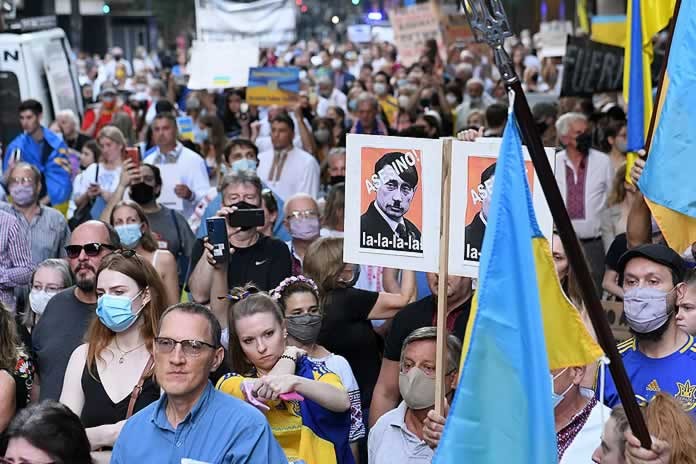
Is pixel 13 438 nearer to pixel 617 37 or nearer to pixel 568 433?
pixel 568 433

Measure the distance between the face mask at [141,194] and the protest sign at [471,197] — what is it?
4570 millimetres

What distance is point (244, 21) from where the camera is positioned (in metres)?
24.1

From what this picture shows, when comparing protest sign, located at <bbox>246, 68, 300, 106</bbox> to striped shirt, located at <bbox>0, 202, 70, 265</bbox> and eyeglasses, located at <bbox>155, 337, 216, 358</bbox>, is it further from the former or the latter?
eyeglasses, located at <bbox>155, 337, 216, 358</bbox>

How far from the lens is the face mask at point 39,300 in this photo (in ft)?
25.1

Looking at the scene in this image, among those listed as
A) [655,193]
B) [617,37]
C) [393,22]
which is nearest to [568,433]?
[655,193]

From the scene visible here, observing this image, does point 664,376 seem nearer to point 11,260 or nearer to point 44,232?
point 11,260

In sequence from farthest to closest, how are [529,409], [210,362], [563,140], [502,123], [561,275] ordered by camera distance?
[502,123], [563,140], [561,275], [210,362], [529,409]

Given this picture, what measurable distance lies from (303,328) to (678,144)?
182cm

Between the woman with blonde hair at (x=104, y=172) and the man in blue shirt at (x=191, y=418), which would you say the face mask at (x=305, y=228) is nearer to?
the woman with blonde hair at (x=104, y=172)

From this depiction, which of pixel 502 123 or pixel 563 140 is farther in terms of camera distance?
pixel 502 123

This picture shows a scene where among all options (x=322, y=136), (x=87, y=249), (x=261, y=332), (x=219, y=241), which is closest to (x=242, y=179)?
(x=219, y=241)

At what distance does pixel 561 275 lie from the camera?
7.11m

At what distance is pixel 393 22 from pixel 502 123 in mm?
12649

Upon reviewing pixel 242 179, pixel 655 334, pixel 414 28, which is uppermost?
pixel 242 179
